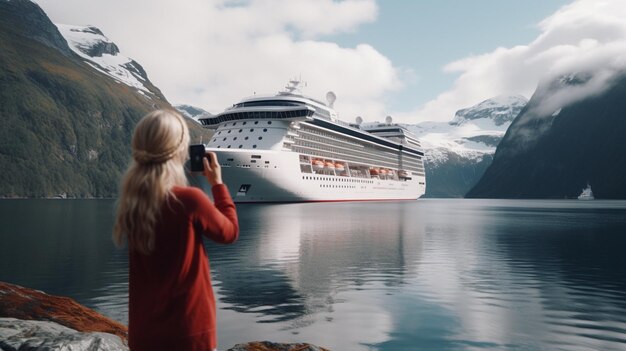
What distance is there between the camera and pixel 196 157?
3.79 meters

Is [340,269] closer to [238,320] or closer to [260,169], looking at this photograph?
[238,320]

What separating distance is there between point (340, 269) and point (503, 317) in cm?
799

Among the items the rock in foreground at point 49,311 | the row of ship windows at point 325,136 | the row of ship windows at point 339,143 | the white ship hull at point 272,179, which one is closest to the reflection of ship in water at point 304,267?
the rock in foreground at point 49,311

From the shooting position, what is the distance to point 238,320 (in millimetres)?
12641

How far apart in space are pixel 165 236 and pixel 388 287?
1452 centimetres

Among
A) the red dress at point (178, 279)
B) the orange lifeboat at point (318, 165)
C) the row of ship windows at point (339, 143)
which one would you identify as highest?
the row of ship windows at point (339, 143)

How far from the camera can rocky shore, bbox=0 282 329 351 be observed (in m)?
6.31

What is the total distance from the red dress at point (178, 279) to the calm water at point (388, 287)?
25.1ft

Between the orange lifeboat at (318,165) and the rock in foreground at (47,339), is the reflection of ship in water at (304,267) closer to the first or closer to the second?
the rock in foreground at (47,339)

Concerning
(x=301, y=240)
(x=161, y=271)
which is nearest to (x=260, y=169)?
(x=301, y=240)

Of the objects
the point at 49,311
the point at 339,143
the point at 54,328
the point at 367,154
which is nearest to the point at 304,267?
the point at 49,311

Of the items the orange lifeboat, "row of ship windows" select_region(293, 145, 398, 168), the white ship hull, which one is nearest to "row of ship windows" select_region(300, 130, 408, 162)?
"row of ship windows" select_region(293, 145, 398, 168)

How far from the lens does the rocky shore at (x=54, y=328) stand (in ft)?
20.7

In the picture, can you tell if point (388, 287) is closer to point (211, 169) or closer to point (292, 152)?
point (211, 169)
